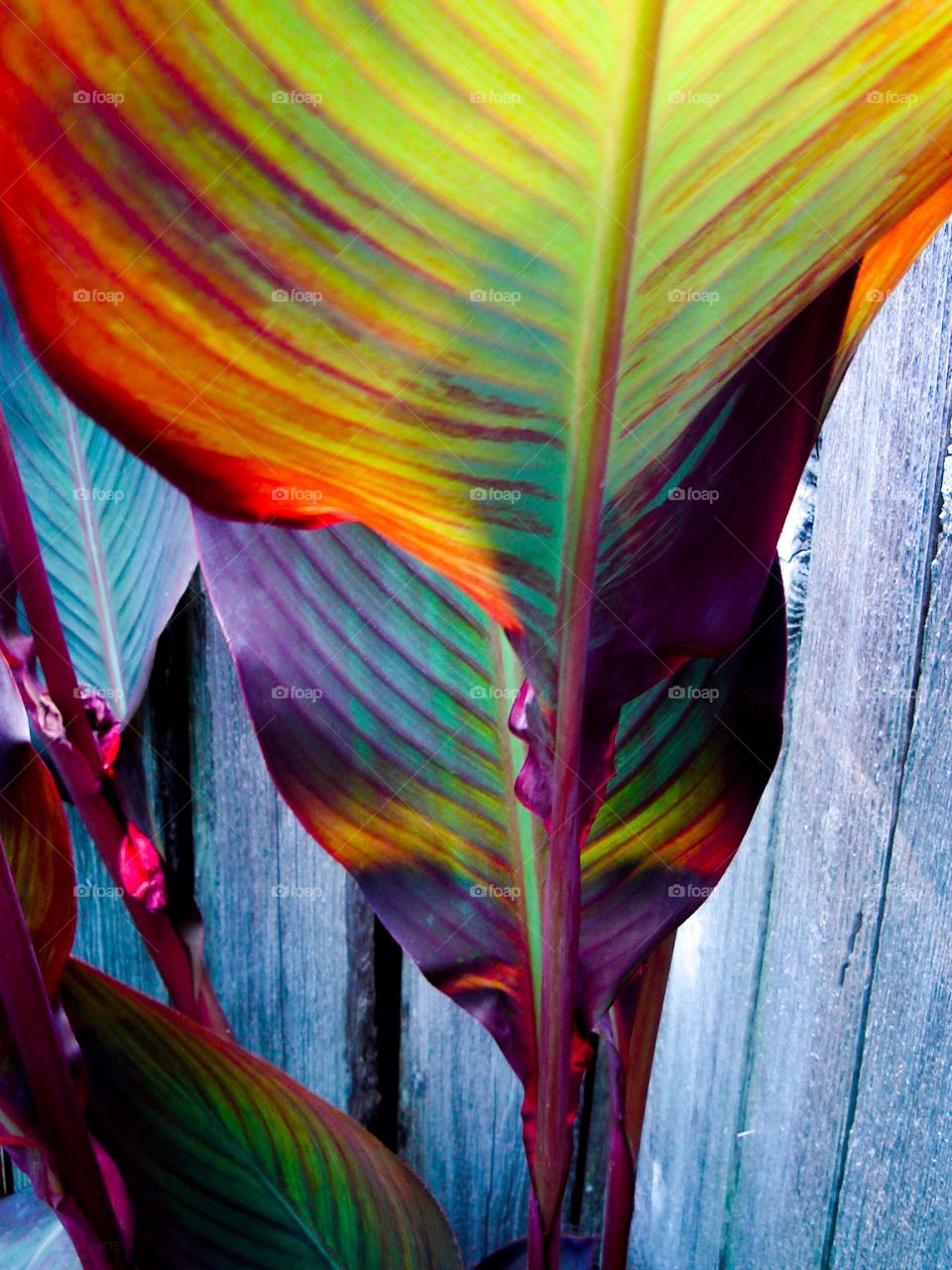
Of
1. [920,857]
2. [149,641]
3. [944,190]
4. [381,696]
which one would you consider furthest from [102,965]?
[944,190]

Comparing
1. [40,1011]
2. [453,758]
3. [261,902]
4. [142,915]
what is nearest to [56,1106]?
[40,1011]

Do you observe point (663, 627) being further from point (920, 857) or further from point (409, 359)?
point (920, 857)

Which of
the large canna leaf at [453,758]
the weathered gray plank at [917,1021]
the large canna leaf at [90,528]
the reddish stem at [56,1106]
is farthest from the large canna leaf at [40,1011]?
the weathered gray plank at [917,1021]

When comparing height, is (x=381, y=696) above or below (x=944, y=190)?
below

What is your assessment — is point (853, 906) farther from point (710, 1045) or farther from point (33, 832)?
point (33, 832)

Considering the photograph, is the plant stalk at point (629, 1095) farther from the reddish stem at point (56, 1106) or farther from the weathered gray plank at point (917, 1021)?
the reddish stem at point (56, 1106)

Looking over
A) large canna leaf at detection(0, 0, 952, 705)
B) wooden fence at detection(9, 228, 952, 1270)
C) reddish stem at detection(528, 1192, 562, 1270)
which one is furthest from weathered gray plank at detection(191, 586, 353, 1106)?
large canna leaf at detection(0, 0, 952, 705)

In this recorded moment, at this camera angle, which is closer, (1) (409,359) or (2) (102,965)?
(1) (409,359)

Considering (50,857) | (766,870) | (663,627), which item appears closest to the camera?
(663,627)
